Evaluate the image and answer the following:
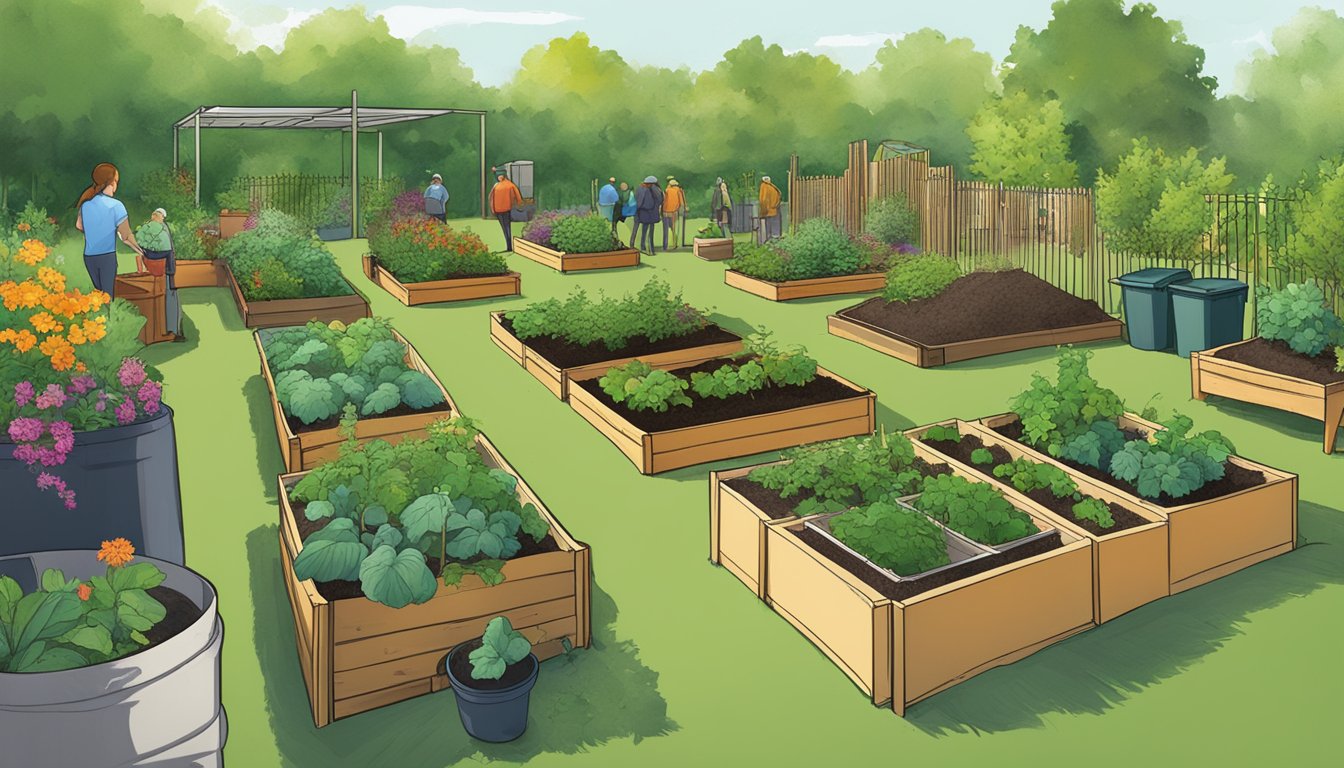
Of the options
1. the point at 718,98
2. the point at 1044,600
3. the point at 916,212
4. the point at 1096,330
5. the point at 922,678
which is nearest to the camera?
the point at 922,678

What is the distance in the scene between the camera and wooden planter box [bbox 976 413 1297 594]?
232 inches

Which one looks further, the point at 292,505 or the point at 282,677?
the point at 292,505

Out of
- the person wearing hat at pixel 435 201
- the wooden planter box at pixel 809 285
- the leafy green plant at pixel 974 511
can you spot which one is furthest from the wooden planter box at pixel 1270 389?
the person wearing hat at pixel 435 201

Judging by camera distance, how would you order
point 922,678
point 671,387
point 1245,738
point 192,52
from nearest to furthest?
point 1245,738 → point 922,678 → point 671,387 → point 192,52

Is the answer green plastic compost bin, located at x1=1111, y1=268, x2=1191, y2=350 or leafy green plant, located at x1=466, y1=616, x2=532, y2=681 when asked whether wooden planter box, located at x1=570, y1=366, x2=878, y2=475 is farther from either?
green plastic compost bin, located at x1=1111, y1=268, x2=1191, y2=350

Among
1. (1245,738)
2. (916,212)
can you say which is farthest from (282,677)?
(916,212)

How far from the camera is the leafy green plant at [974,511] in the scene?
5.64 m

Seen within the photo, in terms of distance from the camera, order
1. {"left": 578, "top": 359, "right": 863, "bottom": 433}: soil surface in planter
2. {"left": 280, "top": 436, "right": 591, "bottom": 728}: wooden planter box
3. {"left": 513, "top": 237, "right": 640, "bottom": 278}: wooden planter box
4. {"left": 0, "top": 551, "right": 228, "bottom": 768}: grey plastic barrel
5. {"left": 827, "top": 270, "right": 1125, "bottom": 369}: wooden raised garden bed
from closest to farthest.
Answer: {"left": 0, "top": 551, "right": 228, "bottom": 768}: grey plastic barrel, {"left": 280, "top": 436, "right": 591, "bottom": 728}: wooden planter box, {"left": 578, "top": 359, "right": 863, "bottom": 433}: soil surface in planter, {"left": 827, "top": 270, "right": 1125, "bottom": 369}: wooden raised garden bed, {"left": 513, "top": 237, "right": 640, "bottom": 278}: wooden planter box

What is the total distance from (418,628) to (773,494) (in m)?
2.34

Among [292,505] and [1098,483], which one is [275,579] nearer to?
[292,505]

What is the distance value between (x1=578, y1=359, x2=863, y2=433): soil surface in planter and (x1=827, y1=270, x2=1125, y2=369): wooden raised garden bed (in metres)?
2.72

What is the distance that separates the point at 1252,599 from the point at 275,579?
5.18 meters

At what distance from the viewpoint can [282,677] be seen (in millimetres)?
5070

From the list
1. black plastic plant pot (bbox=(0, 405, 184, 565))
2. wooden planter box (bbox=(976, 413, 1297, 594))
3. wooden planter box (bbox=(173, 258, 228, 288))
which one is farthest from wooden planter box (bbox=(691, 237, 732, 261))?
black plastic plant pot (bbox=(0, 405, 184, 565))
